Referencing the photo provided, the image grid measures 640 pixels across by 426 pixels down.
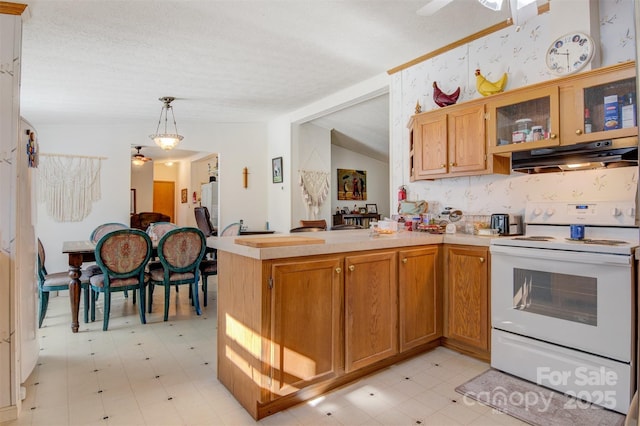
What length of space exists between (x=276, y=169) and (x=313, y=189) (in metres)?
0.75

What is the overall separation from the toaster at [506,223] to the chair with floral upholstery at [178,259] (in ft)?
9.26

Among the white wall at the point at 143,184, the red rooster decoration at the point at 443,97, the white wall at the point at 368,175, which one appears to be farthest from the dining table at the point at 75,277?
the white wall at the point at 143,184

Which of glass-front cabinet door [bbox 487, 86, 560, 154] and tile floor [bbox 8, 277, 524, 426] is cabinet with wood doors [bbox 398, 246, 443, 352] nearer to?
tile floor [bbox 8, 277, 524, 426]

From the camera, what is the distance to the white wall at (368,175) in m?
7.69

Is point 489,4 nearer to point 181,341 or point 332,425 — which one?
point 332,425

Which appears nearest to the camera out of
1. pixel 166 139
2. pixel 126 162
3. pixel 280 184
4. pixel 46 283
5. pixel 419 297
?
pixel 419 297

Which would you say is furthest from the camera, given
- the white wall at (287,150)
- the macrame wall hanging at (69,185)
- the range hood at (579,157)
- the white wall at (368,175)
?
the white wall at (368,175)

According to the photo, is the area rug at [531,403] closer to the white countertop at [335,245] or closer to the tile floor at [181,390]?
the tile floor at [181,390]

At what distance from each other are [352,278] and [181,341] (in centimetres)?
176

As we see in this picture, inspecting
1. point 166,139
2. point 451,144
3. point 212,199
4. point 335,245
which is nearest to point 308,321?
point 335,245

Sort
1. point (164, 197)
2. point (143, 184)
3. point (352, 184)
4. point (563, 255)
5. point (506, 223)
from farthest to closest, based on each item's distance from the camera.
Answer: point (164, 197) < point (143, 184) < point (352, 184) < point (506, 223) < point (563, 255)

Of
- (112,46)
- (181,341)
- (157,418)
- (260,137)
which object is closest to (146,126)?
(260,137)

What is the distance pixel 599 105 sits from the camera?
2.25 meters

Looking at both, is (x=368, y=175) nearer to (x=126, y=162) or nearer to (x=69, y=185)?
(x=126, y=162)
